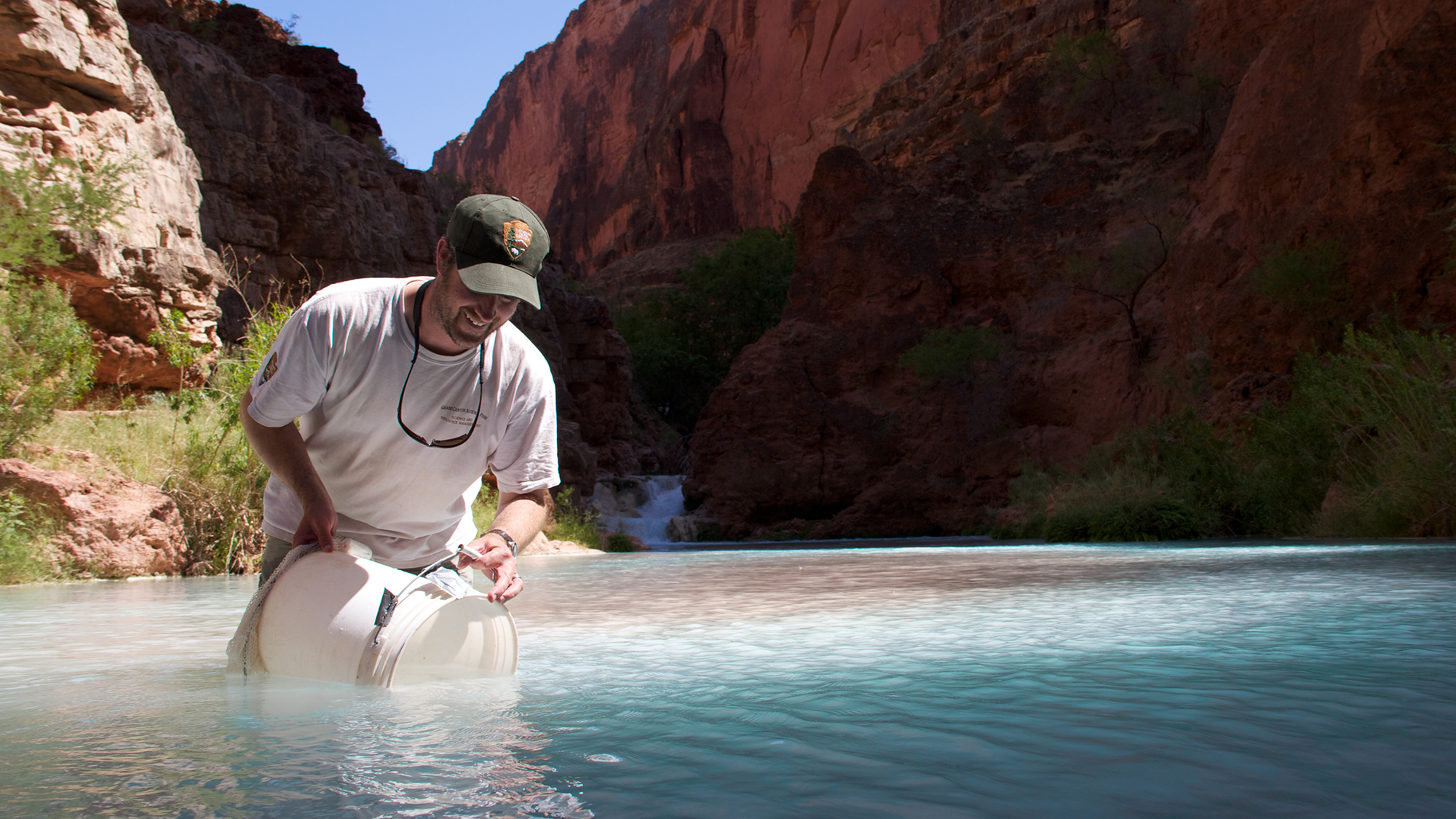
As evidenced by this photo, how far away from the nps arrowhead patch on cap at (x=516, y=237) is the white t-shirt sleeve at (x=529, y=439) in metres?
0.44

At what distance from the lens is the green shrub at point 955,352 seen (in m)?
22.1

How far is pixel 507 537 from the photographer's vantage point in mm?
2619

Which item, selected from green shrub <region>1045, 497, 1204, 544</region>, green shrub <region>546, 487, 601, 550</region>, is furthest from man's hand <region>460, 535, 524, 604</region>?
green shrub <region>546, 487, 601, 550</region>

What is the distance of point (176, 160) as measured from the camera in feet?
39.6

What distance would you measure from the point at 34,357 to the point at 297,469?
692 centimetres

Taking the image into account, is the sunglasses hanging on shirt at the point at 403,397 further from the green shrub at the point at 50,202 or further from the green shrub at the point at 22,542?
the green shrub at the point at 50,202

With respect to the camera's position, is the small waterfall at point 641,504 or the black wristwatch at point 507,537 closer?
the black wristwatch at point 507,537

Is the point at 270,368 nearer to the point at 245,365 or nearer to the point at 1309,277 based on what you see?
the point at 245,365

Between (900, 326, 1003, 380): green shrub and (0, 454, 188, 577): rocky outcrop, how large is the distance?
16974 mm

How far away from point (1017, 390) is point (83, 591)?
1864 centimetres

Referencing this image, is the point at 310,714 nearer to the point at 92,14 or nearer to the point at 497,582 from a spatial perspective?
the point at 497,582

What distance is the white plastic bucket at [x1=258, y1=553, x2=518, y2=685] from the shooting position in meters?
2.41

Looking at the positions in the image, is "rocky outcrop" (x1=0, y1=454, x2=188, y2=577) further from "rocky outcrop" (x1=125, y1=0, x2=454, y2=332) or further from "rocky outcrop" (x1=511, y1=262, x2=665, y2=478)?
"rocky outcrop" (x1=511, y1=262, x2=665, y2=478)

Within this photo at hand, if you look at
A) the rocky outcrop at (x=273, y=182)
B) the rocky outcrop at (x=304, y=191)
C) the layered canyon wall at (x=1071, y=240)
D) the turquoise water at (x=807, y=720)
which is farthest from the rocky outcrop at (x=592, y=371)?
the turquoise water at (x=807, y=720)
